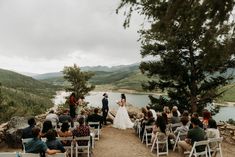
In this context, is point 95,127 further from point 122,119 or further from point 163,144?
point 163,144

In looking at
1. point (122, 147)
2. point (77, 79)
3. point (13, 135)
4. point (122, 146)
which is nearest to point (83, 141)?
point (122, 147)

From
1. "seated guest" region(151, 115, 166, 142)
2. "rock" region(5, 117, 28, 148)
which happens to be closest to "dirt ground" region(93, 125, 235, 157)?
"seated guest" region(151, 115, 166, 142)

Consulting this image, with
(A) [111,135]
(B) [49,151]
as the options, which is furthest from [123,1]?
(A) [111,135]

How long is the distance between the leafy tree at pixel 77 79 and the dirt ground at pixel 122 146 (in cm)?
3394

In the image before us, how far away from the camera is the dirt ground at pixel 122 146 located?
13.3 metres

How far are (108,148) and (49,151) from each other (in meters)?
5.27

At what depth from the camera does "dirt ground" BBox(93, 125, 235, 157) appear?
13.3m

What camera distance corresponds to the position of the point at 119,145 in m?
14.7

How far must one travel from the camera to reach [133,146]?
14.4m

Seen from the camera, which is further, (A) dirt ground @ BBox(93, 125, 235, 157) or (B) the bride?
(B) the bride

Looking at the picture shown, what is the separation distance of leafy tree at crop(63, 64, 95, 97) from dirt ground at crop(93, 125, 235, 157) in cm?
3394

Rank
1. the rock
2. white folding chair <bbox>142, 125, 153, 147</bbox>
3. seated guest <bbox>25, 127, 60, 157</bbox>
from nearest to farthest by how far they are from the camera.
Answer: seated guest <bbox>25, 127, 60, 157</bbox>
white folding chair <bbox>142, 125, 153, 147</bbox>
the rock

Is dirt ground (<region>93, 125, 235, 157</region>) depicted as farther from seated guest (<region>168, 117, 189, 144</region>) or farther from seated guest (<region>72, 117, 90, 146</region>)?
seated guest (<region>72, 117, 90, 146</region>)

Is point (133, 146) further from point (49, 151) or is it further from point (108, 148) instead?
point (49, 151)
